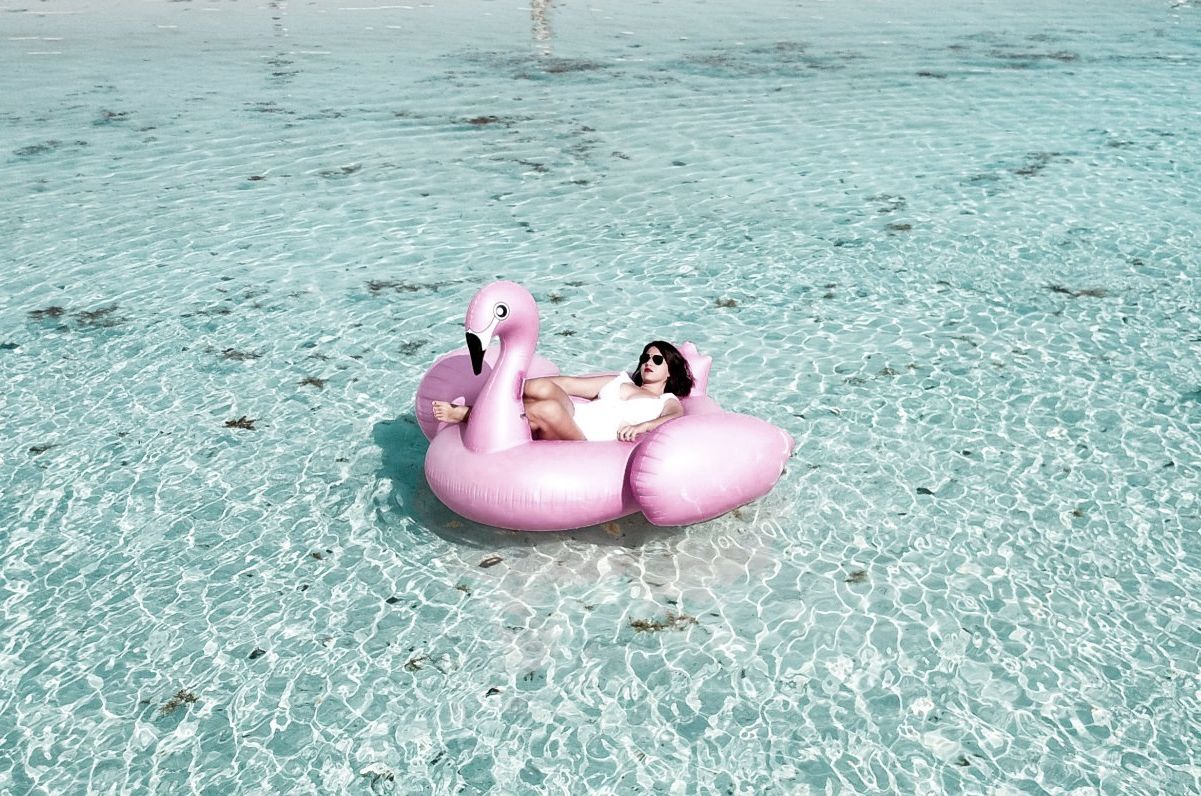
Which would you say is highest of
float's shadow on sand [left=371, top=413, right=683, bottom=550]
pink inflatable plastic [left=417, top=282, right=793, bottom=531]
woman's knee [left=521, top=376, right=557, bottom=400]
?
woman's knee [left=521, top=376, right=557, bottom=400]

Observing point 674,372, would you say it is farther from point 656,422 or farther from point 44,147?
point 44,147

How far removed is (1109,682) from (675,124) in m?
7.43

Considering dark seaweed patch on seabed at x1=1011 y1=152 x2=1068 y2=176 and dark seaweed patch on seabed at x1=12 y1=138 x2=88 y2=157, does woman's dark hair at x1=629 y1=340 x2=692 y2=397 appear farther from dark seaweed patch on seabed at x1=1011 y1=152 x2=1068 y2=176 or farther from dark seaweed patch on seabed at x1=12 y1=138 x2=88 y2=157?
dark seaweed patch on seabed at x1=12 y1=138 x2=88 y2=157

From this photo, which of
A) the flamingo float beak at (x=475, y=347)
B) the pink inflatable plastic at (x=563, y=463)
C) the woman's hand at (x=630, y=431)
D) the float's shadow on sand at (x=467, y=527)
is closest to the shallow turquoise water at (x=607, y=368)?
the float's shadow on sand at (x=467, y=527)

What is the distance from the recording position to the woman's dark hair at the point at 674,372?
4.60m

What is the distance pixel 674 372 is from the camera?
4637mm

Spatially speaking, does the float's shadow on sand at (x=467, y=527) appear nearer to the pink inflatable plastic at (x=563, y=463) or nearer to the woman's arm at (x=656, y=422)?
the pink inflatable plastic at (x=563, y=463)

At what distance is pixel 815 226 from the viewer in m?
8.01

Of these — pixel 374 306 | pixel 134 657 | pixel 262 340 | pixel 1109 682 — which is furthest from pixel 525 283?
pixel 1109 682

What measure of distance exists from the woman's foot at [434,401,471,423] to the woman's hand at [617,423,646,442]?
58 cm

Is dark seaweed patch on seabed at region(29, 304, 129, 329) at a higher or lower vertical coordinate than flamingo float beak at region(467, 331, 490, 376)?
lower

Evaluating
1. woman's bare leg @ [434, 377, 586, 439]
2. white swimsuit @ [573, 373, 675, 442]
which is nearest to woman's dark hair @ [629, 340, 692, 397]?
white swimsuit @ [573, 373, 675, 442]

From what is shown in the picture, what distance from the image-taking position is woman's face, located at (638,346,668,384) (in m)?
4.60

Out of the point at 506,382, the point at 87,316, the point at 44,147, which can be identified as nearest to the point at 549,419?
the point at 506,382
